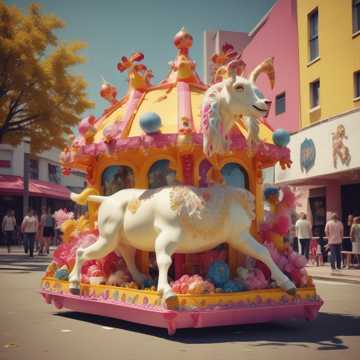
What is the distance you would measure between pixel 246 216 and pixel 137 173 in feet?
6.51

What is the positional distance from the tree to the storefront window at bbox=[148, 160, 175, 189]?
44.9ft

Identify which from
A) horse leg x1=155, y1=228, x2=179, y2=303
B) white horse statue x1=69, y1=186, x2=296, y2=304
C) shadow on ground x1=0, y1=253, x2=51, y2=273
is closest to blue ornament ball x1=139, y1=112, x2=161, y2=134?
white horse statue x1=69, y1=186, x2=296, y2=304

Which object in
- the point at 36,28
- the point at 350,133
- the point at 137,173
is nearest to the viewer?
the point at 137,173

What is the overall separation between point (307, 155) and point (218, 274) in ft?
43.5

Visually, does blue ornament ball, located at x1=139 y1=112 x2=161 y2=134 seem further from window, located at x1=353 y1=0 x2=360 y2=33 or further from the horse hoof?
window, located at x1=353 y1=0 x2=360 y2=33

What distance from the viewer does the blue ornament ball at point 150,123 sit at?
786cm

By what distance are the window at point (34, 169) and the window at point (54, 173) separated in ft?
7.23

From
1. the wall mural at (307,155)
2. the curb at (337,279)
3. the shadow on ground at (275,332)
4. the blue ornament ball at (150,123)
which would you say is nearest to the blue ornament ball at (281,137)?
the blue ornament ball at (150,123)

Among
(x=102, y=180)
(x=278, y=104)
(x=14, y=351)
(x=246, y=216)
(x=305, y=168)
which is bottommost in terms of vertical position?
(x=14, y=351)

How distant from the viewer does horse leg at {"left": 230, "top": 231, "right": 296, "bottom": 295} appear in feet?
24.7

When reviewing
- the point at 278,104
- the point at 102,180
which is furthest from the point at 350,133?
the point at 102,180

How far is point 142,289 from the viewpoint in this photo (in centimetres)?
801

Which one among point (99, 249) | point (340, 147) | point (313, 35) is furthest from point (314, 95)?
point (99, 249)

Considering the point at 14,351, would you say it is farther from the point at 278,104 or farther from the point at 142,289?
the point at 278,104
